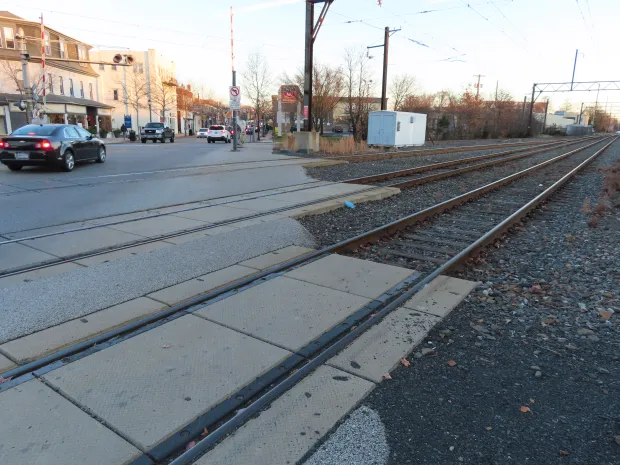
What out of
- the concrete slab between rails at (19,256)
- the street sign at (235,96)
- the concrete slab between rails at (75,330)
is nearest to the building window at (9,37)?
the street sign at (235,96)

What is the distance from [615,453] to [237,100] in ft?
92.4

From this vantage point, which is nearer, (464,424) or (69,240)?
(464,424)

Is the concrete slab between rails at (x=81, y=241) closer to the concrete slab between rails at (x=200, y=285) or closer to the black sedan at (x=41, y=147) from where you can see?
the concrete slab between rails at (x=200, y=285)

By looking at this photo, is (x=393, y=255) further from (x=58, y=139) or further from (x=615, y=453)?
(x=58, y=139)

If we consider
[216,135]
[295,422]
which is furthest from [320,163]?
[216,135]

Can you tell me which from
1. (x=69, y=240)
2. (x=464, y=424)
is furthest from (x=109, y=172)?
(x=464, y=424)

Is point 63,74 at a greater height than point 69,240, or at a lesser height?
greater

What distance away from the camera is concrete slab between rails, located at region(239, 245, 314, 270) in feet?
19.2

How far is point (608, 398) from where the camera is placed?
128 inches

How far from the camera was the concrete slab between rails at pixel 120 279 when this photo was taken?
4141 mm

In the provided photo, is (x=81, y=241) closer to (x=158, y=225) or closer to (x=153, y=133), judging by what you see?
(x=158, y=225)

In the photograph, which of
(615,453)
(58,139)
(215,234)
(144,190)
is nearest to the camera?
(615,453)

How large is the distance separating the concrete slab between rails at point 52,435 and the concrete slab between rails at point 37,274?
2357 millimetres

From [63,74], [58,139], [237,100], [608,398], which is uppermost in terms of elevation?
[63,74]
